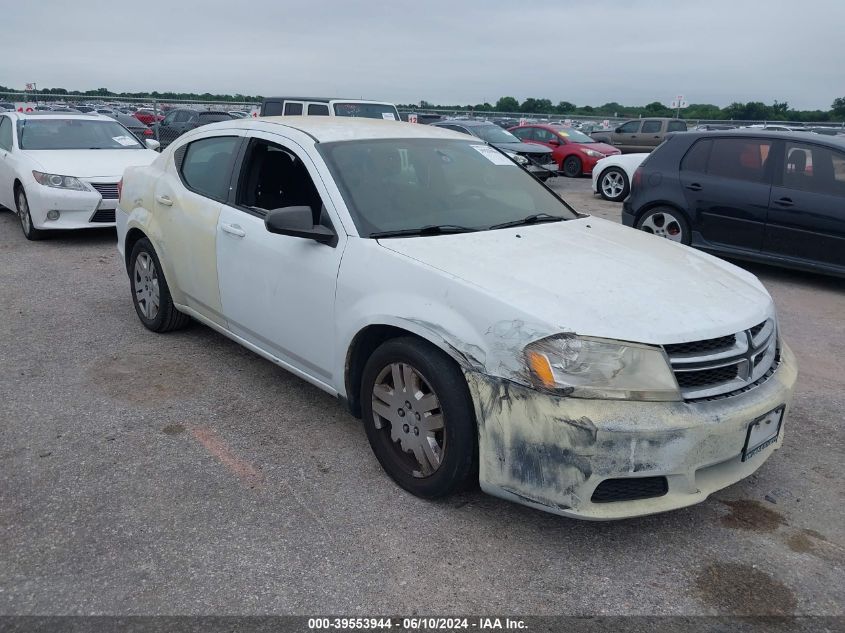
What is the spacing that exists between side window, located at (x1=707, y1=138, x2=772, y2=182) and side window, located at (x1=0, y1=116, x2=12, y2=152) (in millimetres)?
8706

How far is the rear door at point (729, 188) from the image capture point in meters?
7.36

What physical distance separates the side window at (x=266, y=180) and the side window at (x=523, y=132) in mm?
16609

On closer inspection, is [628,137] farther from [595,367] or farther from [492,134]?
[595,367]

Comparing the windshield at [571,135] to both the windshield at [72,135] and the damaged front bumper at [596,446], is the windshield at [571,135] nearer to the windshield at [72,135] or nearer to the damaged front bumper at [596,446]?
the windshield at [72,135]

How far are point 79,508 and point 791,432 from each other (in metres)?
3.69

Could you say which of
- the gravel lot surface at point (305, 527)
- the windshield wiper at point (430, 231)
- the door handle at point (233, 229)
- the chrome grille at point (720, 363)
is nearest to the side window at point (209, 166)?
the door handle at point (233, 229)

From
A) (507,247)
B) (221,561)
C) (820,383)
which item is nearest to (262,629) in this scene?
(221,561)

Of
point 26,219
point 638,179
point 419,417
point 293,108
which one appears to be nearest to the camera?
point 419,417

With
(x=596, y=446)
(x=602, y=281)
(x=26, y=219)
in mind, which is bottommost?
(x=26, y=219)

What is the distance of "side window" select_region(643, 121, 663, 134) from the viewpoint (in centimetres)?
2341

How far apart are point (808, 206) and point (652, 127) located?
17720mm

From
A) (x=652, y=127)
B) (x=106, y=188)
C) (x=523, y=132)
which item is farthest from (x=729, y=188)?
(x=652, y=127)

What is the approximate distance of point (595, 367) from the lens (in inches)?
107

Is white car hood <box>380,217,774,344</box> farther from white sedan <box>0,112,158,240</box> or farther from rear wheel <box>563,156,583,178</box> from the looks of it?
rear wheel <box>563,156,583,178</box>
